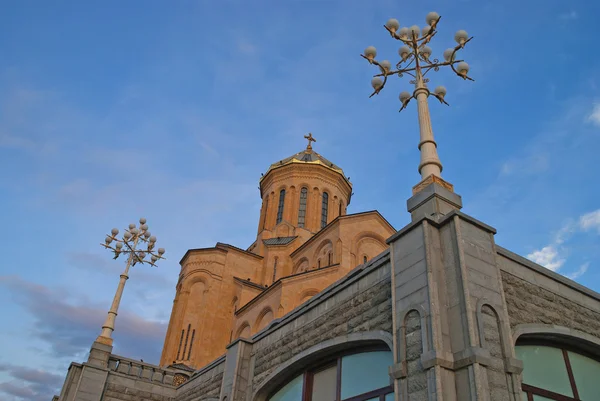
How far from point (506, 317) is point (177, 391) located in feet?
38.0

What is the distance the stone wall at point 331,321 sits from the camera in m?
7.33

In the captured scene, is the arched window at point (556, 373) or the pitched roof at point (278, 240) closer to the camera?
the arched window at point (556, 373)

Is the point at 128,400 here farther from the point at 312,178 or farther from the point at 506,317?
the point at 312,178

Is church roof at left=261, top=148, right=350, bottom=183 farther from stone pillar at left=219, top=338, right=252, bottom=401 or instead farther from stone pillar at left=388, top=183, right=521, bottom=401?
stone pillar at left=388, top=183, right=521, bottom=401

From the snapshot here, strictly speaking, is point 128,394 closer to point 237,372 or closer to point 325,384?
point 237,372

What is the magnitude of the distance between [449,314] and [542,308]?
2.40 metres

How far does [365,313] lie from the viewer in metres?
7.56

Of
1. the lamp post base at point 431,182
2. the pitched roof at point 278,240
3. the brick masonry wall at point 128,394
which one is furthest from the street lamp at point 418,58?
the pitched roof at point 278,240

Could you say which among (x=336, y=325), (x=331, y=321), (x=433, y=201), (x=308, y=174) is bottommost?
(x=336, y=325)

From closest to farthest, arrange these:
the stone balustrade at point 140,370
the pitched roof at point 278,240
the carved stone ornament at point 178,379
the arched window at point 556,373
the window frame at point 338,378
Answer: the arched window at point 556,373, the window frame at point 338,378, the stone balustrade at point 140,370, the carved stone ornament at point 178,379, the pitched roof at point 278,240

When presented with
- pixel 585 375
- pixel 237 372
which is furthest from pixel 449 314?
pixel 237 372

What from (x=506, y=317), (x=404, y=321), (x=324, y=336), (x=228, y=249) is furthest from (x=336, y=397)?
(x=228, y=249)

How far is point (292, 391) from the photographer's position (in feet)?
29.9

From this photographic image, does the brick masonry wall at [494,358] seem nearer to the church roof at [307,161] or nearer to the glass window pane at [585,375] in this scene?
the glass window pane at [585,375]
